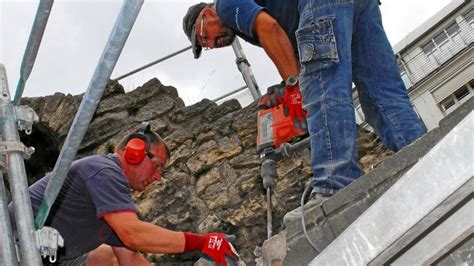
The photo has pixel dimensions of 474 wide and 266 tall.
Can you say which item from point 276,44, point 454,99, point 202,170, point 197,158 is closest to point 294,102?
point 276,44

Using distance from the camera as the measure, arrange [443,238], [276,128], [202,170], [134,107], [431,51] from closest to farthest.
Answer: [443,238]
[276,128]
[202,170]
[134,107]
[431,51]

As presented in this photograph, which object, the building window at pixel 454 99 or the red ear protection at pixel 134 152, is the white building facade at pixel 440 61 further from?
the red ear protection at pixel 134 152

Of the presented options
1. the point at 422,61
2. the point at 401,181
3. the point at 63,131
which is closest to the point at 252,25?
the point at 401,181

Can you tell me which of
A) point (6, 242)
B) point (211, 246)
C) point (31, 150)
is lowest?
point (211, 246)

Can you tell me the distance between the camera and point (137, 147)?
3.20m

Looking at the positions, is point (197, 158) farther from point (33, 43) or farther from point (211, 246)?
point (33, 43)

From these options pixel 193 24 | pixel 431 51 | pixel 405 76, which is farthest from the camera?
pixel 431 51

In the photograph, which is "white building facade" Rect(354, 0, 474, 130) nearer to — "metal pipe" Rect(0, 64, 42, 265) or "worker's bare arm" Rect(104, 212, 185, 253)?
"worker's bare arm" Rect(104, 212, 185, 253)

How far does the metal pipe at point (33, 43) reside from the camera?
2094 millimetres

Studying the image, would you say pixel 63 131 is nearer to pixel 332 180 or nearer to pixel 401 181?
pixel 332 180

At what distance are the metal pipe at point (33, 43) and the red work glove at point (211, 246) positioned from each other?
1.01 m

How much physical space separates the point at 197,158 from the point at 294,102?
144 inches

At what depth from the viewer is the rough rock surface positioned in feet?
19.0

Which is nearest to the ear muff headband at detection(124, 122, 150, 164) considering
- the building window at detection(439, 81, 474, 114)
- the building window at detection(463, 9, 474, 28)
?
the building window at detection(439, 81, 474, 114)
